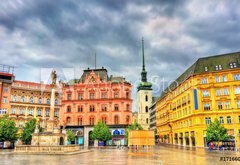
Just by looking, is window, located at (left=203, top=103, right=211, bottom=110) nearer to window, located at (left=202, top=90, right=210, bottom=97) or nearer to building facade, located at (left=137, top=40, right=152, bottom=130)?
window, located at (left=202, top=90, right=210, bottom=97)

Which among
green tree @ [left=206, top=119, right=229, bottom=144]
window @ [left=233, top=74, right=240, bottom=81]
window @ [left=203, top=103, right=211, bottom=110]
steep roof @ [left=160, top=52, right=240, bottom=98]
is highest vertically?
steep roof @ [left=160, top=52, right=240, bottom=98]

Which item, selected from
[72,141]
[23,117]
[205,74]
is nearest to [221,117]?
[205,74]

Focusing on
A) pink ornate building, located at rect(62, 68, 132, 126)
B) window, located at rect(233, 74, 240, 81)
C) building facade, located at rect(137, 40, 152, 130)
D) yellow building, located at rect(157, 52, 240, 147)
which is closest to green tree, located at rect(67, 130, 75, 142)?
pink ornate building, located at rect(62, 68, 132, 126)

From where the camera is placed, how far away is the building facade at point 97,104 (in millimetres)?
73662

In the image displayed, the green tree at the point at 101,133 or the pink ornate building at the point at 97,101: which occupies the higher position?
the pink ornate building at the point at 97,101

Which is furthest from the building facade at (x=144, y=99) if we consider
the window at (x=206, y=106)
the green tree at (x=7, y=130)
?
the green tree at (x=7, y=130)

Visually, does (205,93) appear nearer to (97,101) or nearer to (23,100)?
(97,101)

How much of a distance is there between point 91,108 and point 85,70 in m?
14.3

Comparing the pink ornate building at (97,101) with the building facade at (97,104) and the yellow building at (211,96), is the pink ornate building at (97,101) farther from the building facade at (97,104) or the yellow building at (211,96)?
the yellow building at (211,96)

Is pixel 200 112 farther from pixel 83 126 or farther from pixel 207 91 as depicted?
pixel 83 126

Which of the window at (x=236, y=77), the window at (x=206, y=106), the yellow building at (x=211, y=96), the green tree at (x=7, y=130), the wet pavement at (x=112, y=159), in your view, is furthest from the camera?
the window at (x=206, y=106)

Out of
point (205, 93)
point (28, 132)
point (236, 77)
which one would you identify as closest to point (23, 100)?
point (28, 132)

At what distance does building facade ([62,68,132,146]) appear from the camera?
2900 inches

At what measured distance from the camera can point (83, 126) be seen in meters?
74.4
